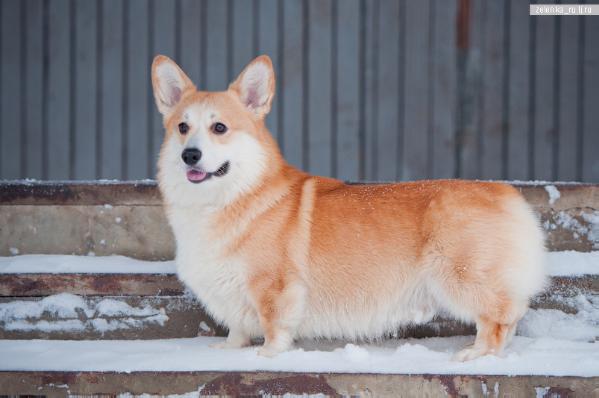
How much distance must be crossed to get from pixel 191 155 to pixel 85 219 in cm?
106

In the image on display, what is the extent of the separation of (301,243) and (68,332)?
45.3 inches

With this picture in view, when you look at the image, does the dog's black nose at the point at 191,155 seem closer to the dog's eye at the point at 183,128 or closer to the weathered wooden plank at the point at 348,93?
the dog's eye at the point at 183,128

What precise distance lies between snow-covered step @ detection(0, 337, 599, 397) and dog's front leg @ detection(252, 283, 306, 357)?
66 mm

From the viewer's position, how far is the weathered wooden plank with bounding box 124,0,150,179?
14.2 ft

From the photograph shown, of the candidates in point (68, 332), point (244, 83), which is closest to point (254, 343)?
point (68, 332)

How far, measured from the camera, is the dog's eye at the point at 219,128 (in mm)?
2660

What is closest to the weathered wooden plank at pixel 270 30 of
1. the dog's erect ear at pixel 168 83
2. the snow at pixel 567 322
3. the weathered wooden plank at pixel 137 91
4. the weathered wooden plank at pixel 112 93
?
the weathered wooden plank at pixel 137 91

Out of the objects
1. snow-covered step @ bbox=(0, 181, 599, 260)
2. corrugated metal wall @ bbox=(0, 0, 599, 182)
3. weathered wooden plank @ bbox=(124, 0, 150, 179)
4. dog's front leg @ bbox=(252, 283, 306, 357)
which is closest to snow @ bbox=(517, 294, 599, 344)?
snow-covered step @ bbox=(0, 181, 599, 260)

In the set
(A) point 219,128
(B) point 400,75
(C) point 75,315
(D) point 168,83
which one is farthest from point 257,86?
(B) point 400,75

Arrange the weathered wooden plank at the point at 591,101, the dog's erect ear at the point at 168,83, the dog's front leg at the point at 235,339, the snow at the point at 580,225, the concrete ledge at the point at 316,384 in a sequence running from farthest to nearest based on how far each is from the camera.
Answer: the weathered wooden plank at the point at 591,101, the snow at the point at 580,225, the dog's erect ear at the point at 168,83, the dog's front leg at the point at 235,339, the concrete ledge at the point at 316,384

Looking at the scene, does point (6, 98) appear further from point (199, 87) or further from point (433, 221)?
point (433, 221)

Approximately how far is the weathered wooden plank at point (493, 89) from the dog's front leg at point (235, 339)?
2234 mm

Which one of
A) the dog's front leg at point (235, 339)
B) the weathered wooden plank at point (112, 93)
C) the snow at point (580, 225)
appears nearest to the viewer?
the dog's front leg at point (235, 339)

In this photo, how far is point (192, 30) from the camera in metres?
4.31
